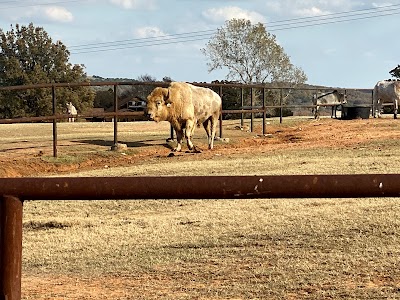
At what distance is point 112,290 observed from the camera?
268 inches

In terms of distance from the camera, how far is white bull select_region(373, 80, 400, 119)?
117ft

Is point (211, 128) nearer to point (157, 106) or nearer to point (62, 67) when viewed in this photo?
point (157, 106)

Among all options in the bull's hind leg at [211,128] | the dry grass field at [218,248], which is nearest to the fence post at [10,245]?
the dry grass field at [218,248]

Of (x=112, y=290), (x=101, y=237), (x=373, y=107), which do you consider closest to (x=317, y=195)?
(x=112, y=290)

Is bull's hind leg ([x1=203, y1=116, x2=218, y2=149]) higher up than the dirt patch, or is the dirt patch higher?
bull's hind leg ([x1=203, y1=116, x2=218, y2=149])

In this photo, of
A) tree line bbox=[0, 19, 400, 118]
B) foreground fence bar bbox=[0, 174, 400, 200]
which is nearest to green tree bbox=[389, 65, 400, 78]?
tree line bbox=[0, 19, 400, 118]

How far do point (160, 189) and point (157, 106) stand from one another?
17347 mm

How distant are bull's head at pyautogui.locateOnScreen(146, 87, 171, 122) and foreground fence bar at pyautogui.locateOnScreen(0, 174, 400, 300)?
17.2m

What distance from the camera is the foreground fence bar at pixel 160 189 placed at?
293 cm

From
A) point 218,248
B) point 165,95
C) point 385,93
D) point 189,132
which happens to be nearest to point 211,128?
point 189,132

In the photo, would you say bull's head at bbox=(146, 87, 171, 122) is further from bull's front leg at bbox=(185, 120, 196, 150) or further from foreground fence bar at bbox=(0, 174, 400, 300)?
foreground fence bar at bbox=(0, 174, 400, 300)

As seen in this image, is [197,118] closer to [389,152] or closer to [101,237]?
[389,152]

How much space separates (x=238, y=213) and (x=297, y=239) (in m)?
2.05

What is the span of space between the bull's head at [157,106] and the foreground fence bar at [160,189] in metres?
17.2
